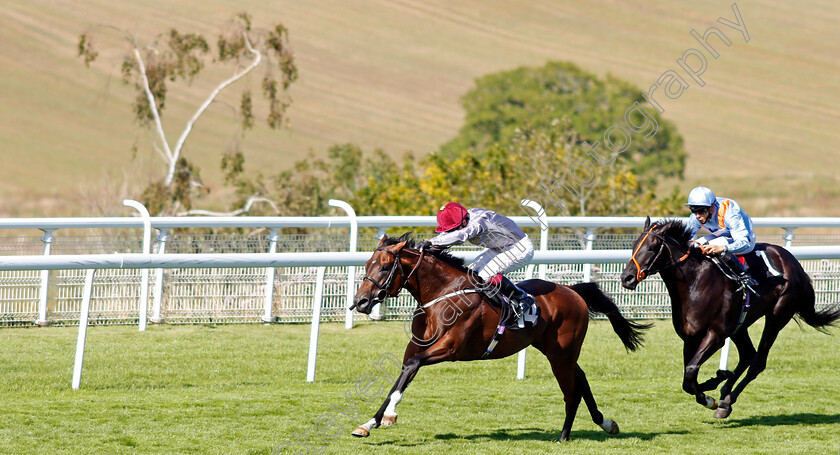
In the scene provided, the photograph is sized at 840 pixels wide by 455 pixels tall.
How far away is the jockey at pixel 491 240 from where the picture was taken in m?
5.09

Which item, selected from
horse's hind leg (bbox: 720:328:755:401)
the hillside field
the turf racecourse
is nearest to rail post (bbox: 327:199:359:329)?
the turf racecourse

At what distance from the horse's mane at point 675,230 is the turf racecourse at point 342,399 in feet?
3.25

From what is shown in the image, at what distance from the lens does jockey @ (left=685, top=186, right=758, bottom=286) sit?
576 cm

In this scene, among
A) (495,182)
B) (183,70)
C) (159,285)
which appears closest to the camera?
(159,285)

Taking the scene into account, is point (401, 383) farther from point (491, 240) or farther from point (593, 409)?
point (593, 409)

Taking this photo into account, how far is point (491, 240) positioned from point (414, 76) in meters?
43.4

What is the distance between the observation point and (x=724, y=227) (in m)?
5.88

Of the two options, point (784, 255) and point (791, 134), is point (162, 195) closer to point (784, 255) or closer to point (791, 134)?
point (784, 255)

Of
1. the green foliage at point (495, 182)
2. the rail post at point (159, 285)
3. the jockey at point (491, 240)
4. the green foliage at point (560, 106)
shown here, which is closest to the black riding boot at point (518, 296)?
the jockey at point (491, 240)

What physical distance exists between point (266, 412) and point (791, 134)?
4384cm

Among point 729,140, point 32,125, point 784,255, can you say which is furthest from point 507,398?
point 729,140

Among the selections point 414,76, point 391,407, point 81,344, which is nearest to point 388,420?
point 391,407

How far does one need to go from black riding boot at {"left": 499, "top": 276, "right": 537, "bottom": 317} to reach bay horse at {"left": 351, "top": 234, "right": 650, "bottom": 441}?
0.09 metres

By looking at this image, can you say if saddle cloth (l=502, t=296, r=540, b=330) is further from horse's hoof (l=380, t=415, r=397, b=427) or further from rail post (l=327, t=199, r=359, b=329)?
rail post (l=327, t=199, r=359, b=329)
